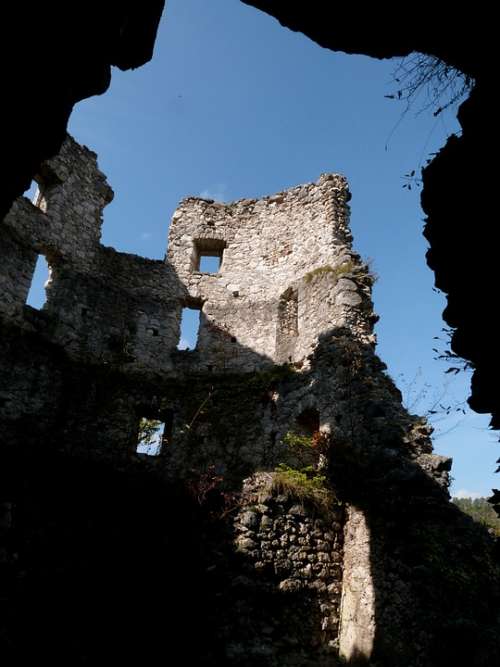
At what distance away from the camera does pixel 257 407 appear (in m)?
12.5

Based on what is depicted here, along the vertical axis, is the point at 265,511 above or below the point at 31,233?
below

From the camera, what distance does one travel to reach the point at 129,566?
7.02 m

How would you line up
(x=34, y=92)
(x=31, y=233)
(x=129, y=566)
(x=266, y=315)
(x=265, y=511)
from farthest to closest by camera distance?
1. (x=266, y=315)
2. (x=31, y=233)
3. (x=265, y=511)
4. (x=129, y=566)
5. (x=34, y=92)

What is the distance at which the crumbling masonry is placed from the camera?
23.6 feet

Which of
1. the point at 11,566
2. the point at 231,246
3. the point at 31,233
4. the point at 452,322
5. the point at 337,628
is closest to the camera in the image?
the point at 452,322

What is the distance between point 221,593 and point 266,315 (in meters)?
8.25

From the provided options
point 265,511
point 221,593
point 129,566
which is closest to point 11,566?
point 129,566

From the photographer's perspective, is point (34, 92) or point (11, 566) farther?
point (11, 566)

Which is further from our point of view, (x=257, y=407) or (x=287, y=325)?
(x=287, y=325)

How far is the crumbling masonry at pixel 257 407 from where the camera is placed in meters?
7.19

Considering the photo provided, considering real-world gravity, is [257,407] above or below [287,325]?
below

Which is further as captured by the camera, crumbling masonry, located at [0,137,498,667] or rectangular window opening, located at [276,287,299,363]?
rectangular window opening, located at [276,287,299,363]

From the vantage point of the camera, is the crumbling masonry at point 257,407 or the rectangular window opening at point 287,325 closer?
the crumbling masonry at point 257,407

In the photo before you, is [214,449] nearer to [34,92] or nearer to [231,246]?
[231,246]
